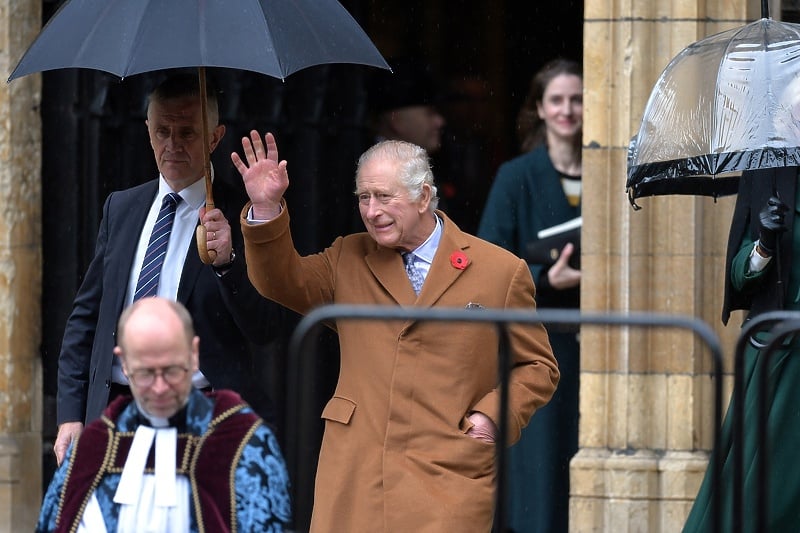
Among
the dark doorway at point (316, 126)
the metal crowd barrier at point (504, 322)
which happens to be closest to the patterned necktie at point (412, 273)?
the metal crowd barrier at point (504, 322)

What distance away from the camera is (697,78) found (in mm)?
5570

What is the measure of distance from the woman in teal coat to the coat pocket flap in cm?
223

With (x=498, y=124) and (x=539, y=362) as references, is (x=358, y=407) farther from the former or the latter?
(x=498, y=124)

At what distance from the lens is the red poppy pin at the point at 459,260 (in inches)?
203

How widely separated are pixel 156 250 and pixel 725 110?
1.90 metres

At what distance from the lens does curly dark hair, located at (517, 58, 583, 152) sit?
733cm

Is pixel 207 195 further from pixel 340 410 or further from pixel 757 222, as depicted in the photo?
pixel 757 222

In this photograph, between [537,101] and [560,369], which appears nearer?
[560,369]

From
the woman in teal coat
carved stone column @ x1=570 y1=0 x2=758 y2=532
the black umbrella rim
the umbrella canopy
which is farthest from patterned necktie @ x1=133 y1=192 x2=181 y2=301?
the woman in teal coat

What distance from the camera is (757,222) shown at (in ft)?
19.0

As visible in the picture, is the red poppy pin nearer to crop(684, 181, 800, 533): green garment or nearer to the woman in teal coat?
crop(684, 181, 800, 533): green garment

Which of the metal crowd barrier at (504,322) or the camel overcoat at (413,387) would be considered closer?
the metal crowd barrier at (504,322)

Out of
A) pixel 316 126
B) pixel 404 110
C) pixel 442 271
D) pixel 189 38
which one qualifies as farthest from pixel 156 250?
pixel 404 110

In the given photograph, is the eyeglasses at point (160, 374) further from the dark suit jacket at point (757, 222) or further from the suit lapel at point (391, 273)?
the dark suit jacket at point (757, 222)
